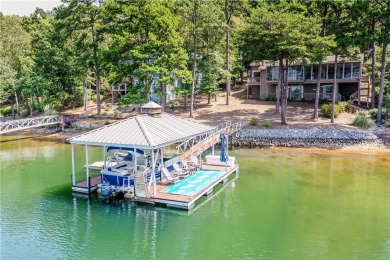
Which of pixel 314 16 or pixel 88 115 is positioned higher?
pixel 314 16

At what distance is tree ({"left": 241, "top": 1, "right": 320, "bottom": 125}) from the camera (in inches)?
1084

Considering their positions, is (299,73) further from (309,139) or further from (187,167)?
(187,167)

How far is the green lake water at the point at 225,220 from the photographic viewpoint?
450 inches

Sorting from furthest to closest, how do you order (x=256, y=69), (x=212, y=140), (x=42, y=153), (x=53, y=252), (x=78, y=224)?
(x=256, y=69), (x=42, y=153), (x=212, y=140), (x=78, y=224), (x=53, y=252)

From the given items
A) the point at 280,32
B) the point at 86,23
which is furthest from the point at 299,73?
the point at 86,23

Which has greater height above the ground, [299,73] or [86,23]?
[86,23]

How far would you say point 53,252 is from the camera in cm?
1133

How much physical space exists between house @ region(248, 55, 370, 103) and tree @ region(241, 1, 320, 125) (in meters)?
7.88

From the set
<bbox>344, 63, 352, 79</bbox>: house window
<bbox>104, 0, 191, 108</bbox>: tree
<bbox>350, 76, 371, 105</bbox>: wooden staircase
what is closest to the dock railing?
<bbox>104, 0, 191, 108</bbox>: tree

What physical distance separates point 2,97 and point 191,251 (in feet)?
116

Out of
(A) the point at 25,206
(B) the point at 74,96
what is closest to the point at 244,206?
(A) the point at 25,206

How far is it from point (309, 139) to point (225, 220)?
15.8 meters

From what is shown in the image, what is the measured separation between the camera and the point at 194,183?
677 inches

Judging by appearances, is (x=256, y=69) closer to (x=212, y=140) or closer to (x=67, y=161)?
(x=212, y=140)
